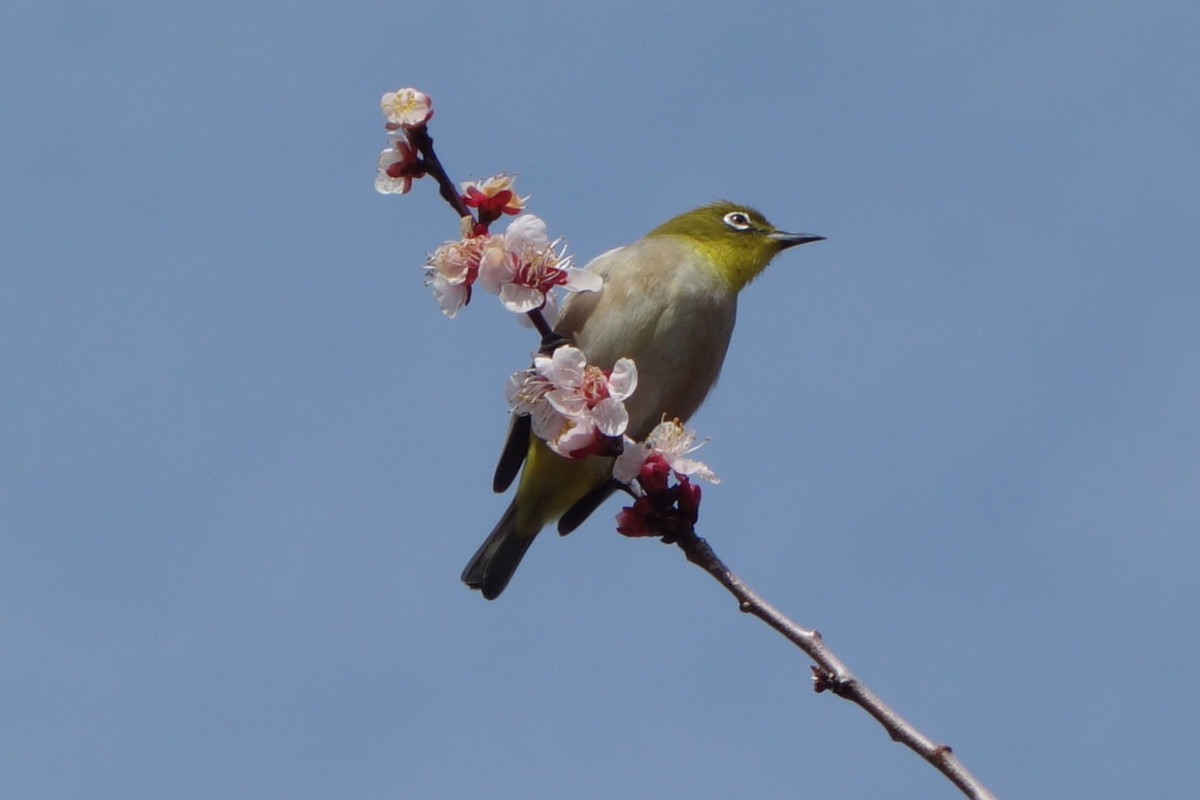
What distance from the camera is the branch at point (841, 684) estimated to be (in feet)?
10.7

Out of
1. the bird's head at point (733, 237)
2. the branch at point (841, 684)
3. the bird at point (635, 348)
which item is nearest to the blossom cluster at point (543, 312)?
the branch at point (841, 684)

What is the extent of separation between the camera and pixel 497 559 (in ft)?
28.8

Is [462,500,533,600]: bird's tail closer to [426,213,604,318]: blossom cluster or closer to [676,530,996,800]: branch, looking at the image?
[426,213,604,318]: blossom cluster

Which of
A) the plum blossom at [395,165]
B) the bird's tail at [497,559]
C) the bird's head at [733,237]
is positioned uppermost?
the bird's head at [733,237]

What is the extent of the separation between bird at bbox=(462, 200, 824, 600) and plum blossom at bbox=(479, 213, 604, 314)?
257 cm

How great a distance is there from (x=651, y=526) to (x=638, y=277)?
324 centimetres

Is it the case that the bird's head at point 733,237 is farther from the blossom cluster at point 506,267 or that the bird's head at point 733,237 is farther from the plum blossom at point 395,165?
the plum blossom at point 395,165

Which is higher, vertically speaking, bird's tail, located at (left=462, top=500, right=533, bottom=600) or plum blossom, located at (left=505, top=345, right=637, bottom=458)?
bird's tail, located at (left=462, top=500, right=533, bottom=600)

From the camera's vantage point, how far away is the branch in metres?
3.27

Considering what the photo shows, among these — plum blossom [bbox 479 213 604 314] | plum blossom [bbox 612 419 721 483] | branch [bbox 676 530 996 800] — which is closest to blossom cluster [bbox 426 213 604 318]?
plum blossom [bbox 479 213 604 314]

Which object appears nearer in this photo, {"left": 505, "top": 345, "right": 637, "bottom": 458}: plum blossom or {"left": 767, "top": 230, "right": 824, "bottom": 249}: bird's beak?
{"left": 505, "top": 345, "right": 637, "bottom": 458}: plum blossom

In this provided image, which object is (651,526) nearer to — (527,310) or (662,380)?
(527,310)

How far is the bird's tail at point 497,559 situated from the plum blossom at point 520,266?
3.67m

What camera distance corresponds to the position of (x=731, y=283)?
866 cm
